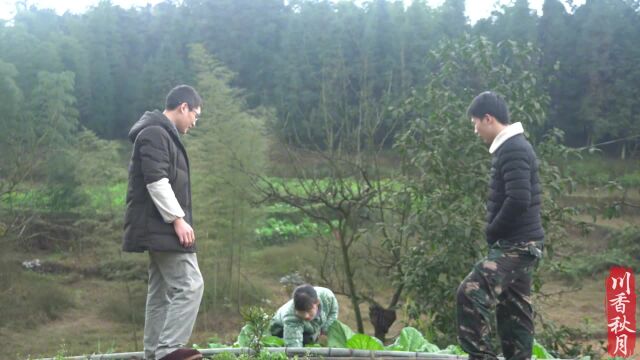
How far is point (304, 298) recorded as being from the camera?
3723 millimetres

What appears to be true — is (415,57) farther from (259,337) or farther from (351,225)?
(259,337)

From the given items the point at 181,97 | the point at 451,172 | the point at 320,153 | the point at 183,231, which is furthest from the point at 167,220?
the point at 320,153

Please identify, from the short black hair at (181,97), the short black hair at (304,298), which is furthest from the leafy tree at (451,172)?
the short black hair at (181,97)

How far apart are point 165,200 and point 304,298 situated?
1225 millimetres

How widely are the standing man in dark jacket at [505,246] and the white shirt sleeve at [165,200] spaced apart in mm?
1068

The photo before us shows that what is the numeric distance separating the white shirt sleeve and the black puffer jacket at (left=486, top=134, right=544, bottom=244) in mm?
1148

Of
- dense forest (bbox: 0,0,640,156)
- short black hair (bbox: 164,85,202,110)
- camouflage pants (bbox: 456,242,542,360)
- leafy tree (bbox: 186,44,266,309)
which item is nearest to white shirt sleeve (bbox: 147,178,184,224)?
short black hair (bbox: 164,85,202,110)

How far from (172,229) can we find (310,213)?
14.3 ft

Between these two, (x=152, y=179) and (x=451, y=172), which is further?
(x=451, y=172)

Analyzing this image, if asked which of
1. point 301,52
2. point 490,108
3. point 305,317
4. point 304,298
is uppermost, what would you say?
point 301,52

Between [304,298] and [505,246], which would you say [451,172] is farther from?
[505,246]

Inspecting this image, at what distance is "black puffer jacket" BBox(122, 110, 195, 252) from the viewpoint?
274 centimetres

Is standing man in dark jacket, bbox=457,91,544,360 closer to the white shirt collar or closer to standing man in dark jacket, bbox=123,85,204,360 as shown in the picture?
the white shirt collar

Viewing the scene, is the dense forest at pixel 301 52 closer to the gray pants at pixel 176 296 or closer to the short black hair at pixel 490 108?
the short black hair at pixel 490 108
